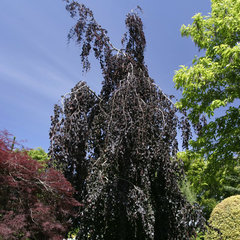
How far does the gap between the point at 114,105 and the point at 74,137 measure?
0.77 m

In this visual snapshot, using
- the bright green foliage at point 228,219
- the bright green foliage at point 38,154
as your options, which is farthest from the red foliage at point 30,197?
the bright green foliage at point 38,154

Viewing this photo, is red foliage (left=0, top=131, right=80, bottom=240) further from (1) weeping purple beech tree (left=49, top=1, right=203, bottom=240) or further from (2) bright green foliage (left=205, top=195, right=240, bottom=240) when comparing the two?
(2) bright green foliage (left=205, top=195, right=240, bottom=240)

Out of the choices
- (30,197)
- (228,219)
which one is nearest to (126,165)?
(30,197)

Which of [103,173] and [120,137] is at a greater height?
[120,137]

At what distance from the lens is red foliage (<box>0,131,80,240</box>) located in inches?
107

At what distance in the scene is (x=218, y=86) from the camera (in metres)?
7.07

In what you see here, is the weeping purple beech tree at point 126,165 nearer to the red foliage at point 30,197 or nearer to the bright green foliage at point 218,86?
the red foliage at point 30,197

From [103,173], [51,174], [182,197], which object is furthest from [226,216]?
[51,174]

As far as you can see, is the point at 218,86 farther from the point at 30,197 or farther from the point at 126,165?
the point at 30,197

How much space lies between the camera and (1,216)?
2.77 metres

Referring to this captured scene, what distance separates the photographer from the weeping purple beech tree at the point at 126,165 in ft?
9.92

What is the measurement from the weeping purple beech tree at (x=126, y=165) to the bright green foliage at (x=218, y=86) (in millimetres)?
3171

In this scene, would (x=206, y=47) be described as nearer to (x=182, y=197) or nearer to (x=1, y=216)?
(x=182, y=197)

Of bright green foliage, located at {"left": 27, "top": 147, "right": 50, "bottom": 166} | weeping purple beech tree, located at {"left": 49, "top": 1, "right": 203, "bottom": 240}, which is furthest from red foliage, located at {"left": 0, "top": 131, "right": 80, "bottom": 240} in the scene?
bright green foliage, located at {"left": 27, "top": 147, "right": 50, "bottom": 166}
